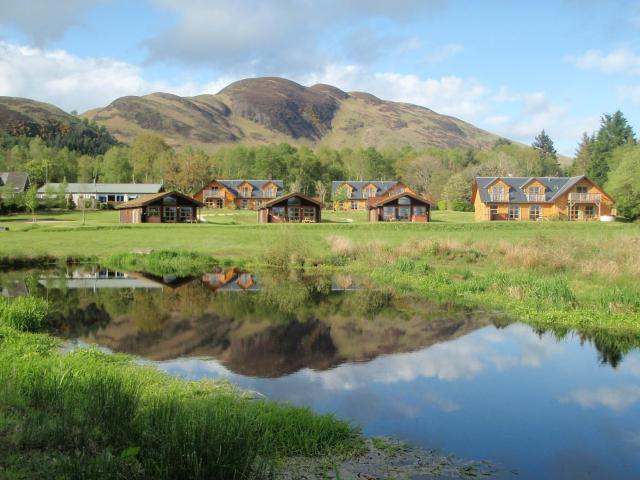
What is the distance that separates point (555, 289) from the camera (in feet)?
65.0

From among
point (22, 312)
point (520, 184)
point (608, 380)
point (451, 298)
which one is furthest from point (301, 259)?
point (520, 184)

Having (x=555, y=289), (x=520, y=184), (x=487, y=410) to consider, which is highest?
(x=520, y=184)

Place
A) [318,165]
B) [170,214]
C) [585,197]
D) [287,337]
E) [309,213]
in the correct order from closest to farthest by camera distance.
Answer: [287,337], [170,214], [309,213], [585,197], [318,165]

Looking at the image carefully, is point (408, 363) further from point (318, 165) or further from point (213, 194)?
point (318, 165)

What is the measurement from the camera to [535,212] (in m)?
72.7

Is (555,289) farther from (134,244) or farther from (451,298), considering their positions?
(134,244)

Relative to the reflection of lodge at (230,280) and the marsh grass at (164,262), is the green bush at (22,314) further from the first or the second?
the marsh grass at (164,262)

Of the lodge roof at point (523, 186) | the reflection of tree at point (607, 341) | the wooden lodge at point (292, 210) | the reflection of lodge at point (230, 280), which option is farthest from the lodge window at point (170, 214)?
the reflection of tree at point (607, 341)

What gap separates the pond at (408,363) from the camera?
9508 mm

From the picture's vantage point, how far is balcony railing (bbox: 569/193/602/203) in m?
70.4

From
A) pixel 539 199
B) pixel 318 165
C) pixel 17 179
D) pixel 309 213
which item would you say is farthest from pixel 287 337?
pixel 318 165

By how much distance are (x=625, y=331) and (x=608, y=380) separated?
14.2ft

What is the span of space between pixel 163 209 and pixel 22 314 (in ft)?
163

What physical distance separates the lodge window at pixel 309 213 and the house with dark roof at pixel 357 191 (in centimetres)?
2341
